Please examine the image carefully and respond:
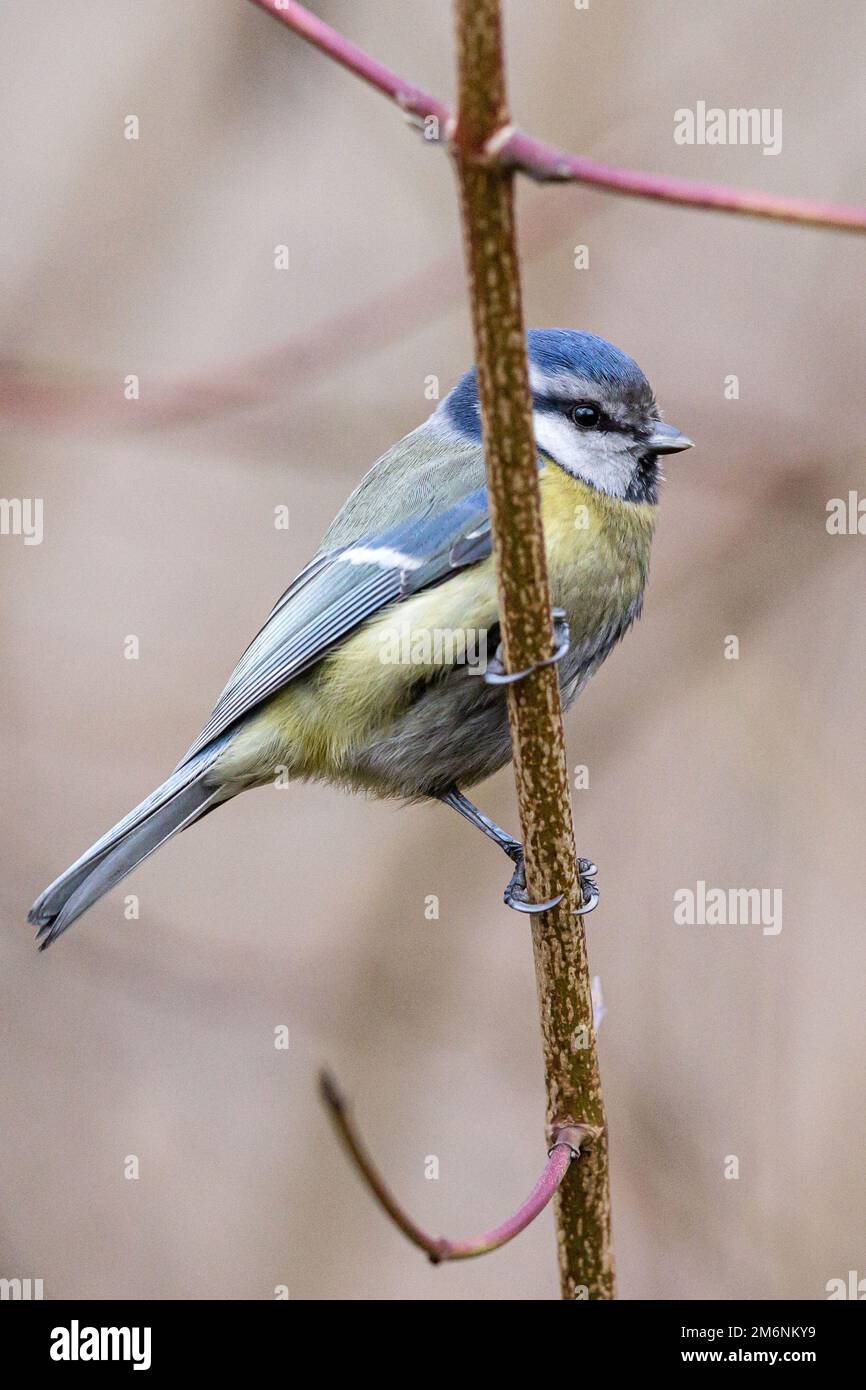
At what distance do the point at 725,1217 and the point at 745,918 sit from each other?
0.76 meters

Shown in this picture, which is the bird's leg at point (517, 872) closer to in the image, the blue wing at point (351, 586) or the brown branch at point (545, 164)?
the blue wing at point (351, 586)

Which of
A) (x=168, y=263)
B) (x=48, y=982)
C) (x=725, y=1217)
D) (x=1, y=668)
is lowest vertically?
(x=725, y=1217)

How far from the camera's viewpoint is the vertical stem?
1.14 meters

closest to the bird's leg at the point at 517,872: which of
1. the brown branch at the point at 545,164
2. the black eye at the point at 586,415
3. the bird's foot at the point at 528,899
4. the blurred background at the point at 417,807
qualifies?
the bird's foot at the point at 528,899

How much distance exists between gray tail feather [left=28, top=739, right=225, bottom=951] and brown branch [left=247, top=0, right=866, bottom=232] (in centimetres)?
177

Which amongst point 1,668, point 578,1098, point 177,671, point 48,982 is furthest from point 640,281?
point 578,1098

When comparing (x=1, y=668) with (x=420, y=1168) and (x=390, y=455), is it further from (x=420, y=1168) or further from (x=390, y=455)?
(x=420, y=1168)

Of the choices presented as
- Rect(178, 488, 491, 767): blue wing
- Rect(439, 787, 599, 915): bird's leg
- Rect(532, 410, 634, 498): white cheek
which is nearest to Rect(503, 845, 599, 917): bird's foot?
Rect(439, 787, 599, 915): bird's leg

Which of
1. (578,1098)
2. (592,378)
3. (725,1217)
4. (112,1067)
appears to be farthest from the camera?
(112,1067)

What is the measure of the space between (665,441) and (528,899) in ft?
4.14

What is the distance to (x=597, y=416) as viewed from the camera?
2828 millimetres

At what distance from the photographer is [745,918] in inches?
145

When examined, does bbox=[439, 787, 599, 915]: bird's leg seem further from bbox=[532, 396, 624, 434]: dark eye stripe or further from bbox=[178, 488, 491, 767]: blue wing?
bbox=[532, 396, 624, 434]: dark eye stripe

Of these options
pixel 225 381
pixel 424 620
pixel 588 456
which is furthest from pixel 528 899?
pixel 225 381
